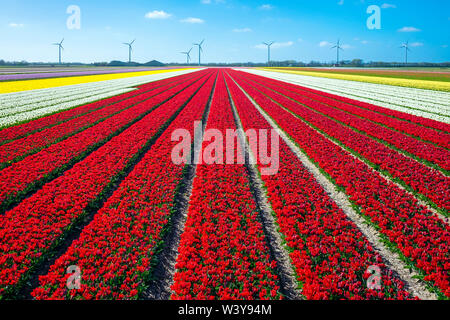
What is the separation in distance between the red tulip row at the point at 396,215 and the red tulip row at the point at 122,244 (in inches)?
260

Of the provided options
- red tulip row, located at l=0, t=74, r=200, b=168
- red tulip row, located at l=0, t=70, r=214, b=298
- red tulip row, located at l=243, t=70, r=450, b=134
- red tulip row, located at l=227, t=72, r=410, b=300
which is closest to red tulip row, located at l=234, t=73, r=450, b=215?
red tulip row, located at l=243, t=70, r=450, b=134

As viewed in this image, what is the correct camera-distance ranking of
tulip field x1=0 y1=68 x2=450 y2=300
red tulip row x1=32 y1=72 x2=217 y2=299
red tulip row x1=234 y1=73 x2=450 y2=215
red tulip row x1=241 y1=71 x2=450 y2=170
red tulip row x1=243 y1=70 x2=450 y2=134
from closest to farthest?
red tulip row x1=32 y1=72 x2=217 y2=299 → tulip field x1=0 y1=68 x2=450 y2=300 → red tulip row x1=234 y1=73 x2=450 y2=215 → red tulip row x1=241 y1=71 x2=450 y2=170 → red tulip row x1=243 y1=70 x2=450 y2=134

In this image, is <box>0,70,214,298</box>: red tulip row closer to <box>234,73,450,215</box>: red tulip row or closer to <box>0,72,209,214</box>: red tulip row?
<box>0,72,209,214</box>: red tulip row

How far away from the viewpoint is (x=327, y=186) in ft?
38.1

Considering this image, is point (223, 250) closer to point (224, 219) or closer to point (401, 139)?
point (224, 219)

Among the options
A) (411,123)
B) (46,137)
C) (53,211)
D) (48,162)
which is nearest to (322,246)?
(53,211)

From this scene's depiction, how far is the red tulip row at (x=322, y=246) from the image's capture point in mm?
5906

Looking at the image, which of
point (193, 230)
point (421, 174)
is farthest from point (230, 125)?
point (193, 230)

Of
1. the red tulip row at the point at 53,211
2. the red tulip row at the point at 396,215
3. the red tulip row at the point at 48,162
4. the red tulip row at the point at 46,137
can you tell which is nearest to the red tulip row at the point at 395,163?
the red tulip row at the point at 396,215

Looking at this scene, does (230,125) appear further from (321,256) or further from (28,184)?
(321,256)

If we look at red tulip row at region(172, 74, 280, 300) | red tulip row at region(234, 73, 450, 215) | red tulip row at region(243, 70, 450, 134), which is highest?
red tulip row at region(243, 70, 450, 134)

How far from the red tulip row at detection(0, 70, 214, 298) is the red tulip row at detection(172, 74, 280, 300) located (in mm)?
3466

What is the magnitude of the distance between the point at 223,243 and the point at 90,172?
24.0ft

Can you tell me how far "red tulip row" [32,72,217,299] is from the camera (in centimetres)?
582
